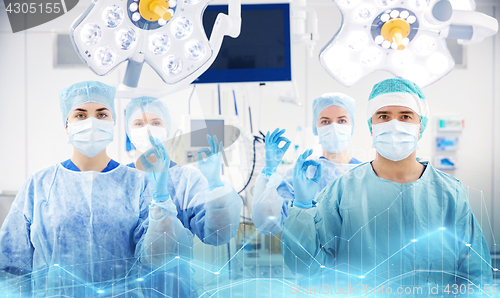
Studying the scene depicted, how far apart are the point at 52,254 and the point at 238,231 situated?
766 mm

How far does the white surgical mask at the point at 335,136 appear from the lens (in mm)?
1673

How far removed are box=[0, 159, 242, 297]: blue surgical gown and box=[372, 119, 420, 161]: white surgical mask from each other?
2.11 ft

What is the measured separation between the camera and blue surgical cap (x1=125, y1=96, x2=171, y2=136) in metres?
1.66

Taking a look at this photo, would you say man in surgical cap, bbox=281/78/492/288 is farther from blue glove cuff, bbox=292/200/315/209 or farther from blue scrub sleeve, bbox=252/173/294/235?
blue scrub sleeve, bbox=252/173/294/235

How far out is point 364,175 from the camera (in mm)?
1379

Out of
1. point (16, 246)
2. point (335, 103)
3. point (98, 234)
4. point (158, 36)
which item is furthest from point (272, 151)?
point (16, 246)

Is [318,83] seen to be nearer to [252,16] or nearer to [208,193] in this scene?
[252,16]

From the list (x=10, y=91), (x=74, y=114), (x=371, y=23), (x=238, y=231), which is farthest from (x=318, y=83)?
(x=10, y=91)

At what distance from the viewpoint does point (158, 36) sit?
1.46m

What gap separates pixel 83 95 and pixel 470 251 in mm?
1638

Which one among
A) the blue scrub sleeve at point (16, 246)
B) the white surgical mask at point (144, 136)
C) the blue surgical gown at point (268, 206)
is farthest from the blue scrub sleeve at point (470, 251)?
the blue scrub sleeve at point (16, 246)
